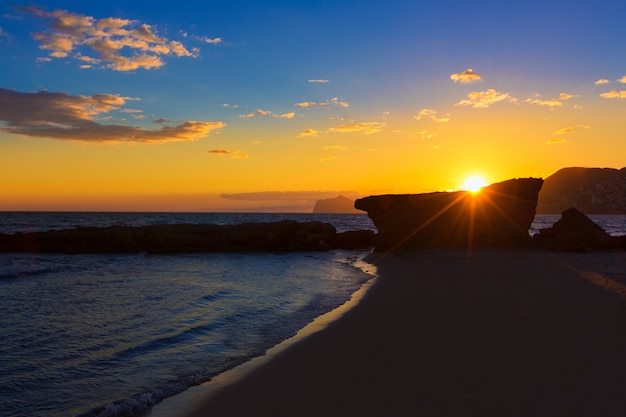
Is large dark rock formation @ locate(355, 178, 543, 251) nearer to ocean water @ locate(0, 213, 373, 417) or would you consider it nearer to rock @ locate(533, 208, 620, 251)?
rock @ locate(533, 208, 620, 251)

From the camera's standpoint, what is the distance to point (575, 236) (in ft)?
111

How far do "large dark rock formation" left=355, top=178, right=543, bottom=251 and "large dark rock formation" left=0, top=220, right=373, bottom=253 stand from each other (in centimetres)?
774

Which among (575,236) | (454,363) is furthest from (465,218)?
(454,363)

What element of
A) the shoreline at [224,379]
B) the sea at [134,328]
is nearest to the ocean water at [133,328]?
the sea at [134,328]

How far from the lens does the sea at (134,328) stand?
24.7 feet

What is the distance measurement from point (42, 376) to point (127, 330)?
3503 millimetres

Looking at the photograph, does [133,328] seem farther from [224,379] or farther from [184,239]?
[184,239]

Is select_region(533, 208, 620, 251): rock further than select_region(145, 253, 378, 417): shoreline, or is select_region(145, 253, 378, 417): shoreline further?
select_region(533, 208, 620, 251): rock

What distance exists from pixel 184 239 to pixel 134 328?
32.5 meters

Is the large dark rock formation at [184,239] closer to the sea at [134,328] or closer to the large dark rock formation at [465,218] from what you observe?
the large dark rock formation at [465,218]

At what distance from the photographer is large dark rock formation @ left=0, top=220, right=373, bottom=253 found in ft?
136

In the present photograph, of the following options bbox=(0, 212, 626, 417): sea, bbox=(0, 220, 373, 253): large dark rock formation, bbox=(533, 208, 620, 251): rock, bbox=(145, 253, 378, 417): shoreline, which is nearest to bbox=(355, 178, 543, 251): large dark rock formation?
bbox=(533, 208, 620, 251): rock

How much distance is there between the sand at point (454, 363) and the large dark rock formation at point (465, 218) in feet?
78.7

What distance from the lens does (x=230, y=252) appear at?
4094cm
